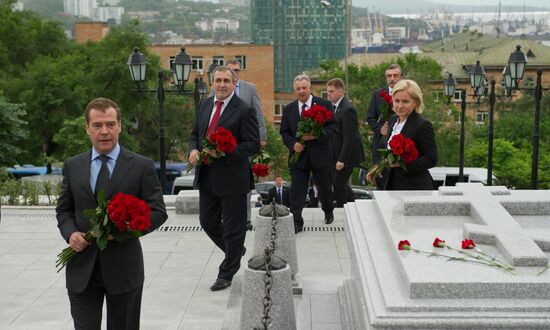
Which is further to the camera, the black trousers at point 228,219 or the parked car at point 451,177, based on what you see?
the parked car at point 451,177

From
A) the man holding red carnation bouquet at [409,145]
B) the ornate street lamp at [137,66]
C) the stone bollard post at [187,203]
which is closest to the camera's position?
the man holding red carnation bouquet at [409,145]

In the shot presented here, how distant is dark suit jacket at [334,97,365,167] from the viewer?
1243 cm

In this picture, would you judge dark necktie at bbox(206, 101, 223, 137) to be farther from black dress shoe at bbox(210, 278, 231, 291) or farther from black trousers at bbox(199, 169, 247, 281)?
black dress shoe at bbox(210, 278, 231, 291)

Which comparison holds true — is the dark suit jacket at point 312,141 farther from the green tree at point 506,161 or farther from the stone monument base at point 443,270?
the green tree at point 506,161

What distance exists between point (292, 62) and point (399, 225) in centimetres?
17326

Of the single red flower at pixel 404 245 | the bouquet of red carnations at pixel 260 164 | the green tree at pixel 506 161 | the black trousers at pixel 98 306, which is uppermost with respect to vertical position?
the single red flower at pixel 404 245

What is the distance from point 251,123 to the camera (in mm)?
9391

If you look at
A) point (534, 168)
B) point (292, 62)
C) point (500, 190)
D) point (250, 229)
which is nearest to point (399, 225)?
point (500, 190)

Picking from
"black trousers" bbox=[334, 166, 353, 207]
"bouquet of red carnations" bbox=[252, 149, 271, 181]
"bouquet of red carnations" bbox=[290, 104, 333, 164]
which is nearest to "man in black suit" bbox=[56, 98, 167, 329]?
"bouquet of red carnations" bbox=[252, 149, 271, 181]

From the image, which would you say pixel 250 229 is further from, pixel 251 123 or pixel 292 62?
pixel 292 62

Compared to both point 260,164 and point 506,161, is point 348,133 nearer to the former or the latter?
point 260,164

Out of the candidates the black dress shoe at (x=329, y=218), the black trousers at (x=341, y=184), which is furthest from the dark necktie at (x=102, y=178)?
the black trousers at (x=341, y=184)

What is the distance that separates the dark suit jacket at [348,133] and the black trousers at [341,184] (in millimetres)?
242

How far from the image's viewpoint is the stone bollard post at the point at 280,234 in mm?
8812
